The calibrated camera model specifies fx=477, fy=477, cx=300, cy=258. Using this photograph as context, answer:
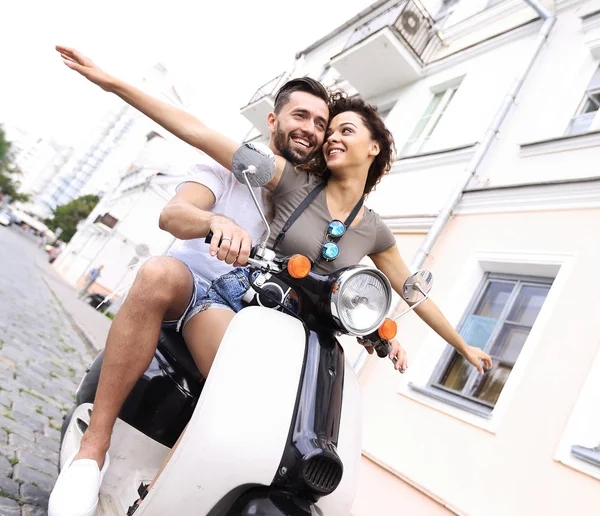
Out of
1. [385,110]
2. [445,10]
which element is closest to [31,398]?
[385,110]

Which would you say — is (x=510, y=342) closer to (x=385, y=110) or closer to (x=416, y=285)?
(x=416, y=285)

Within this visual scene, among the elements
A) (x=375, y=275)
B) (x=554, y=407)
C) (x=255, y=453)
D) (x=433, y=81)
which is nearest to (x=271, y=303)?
(x=375, y=275)

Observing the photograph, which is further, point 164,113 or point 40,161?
point 40,161

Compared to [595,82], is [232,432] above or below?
below

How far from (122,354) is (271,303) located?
541 mm

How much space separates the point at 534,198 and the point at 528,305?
3.50 ft

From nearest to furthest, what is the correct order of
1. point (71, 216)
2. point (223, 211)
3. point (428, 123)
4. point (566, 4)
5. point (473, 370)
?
1. point (223, 211)
2. point (473, 370)
3. point (566, 4)
4. point (428, 123)
5. point (71, 216)

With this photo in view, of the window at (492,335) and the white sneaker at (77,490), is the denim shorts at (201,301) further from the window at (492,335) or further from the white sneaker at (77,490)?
the window at (492,335)

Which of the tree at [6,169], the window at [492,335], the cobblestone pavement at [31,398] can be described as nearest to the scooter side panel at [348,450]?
the cobblestone pavement at [31,398]

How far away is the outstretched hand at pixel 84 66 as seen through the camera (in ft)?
5.23

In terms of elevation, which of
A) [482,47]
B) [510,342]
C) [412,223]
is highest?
[482,47]

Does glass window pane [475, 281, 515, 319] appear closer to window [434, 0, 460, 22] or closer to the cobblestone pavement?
the cobblestone pavement

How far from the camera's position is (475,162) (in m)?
5.50

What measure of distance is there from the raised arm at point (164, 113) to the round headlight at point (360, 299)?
1.94ft
